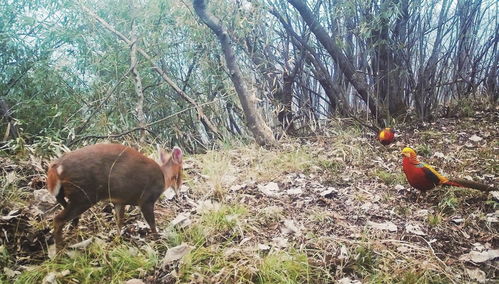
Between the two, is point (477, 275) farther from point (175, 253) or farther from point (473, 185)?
point (175, 253)

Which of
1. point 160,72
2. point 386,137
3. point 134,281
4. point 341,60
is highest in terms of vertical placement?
point 160,72

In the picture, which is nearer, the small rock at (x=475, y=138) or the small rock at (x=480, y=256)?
the small rock at (x=480, y=256)

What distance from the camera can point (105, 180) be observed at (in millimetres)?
1803

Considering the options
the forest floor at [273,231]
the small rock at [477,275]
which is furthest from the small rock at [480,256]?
the small rock at [477,275]

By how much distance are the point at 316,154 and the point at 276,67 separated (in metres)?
1.98

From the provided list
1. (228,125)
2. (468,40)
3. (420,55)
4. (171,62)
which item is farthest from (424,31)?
(171,62)

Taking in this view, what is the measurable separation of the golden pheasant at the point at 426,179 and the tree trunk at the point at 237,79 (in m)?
1.90

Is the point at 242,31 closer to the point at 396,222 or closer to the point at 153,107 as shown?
the point at 153,107

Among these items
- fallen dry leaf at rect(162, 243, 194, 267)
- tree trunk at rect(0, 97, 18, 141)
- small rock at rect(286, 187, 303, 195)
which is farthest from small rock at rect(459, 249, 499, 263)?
tree trunk at rect(0, 97, 18, 141)

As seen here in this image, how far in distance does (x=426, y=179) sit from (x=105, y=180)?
227 cm

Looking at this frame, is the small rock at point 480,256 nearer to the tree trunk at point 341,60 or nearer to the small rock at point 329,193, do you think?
the small rock at point 329,193

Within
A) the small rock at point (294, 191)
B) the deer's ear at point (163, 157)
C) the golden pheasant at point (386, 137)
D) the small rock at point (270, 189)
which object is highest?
the deer's ear at point (163, 157)

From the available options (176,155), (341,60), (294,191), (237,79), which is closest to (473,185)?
(294,191)

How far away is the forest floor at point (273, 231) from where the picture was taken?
74.0 inches
